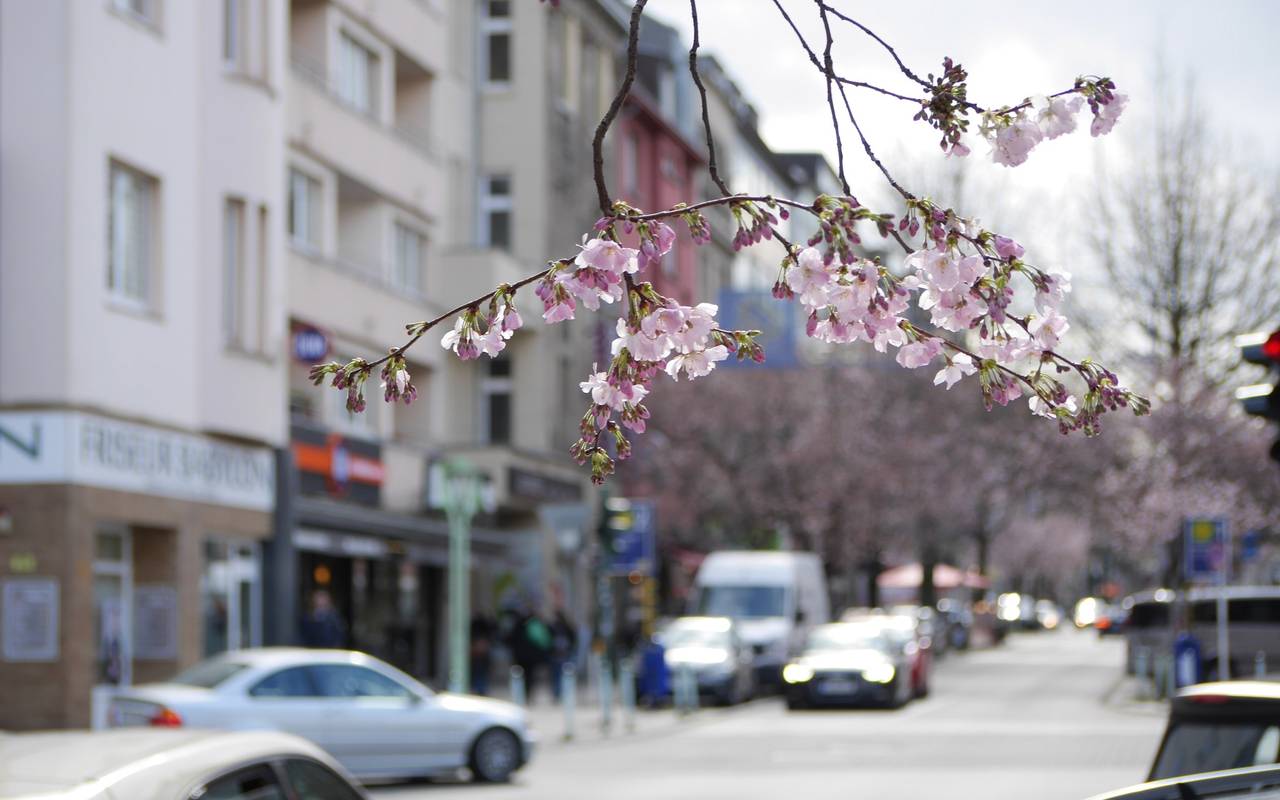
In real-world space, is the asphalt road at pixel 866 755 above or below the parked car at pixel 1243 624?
below

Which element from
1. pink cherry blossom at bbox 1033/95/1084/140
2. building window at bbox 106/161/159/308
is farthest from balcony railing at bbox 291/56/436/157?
pink cherry blossom at bbox 1033/95/1084/140

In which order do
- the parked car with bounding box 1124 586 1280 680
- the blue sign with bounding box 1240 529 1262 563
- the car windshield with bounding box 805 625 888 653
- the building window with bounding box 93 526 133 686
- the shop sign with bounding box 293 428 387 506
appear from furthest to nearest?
the parked car with bounding box 1124 586 1280 680
the blue sign with bounding box 1240 529 1262 563
the car windshield with bounding box 805 625 888 653
the shop sign with bounding box 293 428 387 506
the building window with bounding box 93 526 133 686

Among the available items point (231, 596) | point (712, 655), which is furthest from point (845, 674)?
point (231, 596)

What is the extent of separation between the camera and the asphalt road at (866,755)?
2041cm

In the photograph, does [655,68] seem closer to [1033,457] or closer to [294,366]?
[1033,457]

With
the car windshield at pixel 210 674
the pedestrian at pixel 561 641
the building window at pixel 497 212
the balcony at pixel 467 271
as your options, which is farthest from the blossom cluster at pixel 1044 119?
the building window at pixel 497 212

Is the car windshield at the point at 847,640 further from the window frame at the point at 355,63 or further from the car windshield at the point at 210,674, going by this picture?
the car windshield at the point at 210,674

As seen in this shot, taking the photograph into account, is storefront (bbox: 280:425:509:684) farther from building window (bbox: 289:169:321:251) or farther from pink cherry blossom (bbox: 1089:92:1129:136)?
pink cherry blossom (bbox: 1089:92:1129:136)

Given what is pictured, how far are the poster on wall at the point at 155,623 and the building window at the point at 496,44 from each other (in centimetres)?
2231

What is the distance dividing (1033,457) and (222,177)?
3498 cm

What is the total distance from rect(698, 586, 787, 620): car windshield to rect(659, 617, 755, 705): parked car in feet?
7.30

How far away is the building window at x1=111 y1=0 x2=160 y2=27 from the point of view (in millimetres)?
26922

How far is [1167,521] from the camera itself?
4606cm

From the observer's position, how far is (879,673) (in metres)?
35.3
